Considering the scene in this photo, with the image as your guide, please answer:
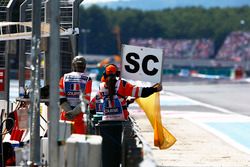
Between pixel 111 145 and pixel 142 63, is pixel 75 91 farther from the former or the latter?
pixel 142 63

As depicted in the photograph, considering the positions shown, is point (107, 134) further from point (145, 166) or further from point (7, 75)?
point (7, 75)

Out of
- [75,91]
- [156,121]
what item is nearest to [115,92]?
[75,91]

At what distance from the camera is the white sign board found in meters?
14.0

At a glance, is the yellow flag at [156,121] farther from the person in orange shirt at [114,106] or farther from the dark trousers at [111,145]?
the dark trousers at [111,145]

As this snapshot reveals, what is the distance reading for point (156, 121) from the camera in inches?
595

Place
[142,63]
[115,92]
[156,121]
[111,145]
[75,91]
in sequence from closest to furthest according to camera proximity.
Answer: [111,145] < [75,91] < [115,92] < [142,63] < [156,121]

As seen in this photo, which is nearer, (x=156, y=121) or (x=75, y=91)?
(x=75, y=91)

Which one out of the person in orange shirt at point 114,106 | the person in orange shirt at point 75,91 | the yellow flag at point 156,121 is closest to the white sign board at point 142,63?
the person in orange shirt at point 114,106

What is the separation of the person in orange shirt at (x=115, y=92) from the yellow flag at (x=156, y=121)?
2.15m

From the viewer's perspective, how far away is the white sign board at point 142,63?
14.0m

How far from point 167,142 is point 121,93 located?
278cm

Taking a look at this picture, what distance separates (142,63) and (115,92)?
148cm

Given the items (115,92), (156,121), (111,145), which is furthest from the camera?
(156,121)

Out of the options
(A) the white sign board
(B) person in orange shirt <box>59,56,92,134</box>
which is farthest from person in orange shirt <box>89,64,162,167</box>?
(A) the white sign board
